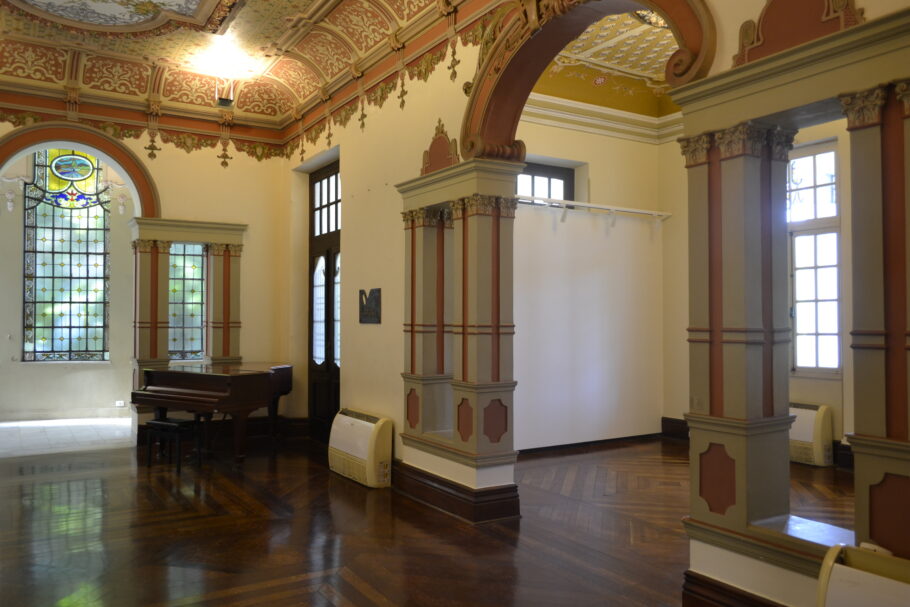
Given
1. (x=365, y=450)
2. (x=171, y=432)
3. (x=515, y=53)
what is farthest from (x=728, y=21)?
(x=171, y=432)

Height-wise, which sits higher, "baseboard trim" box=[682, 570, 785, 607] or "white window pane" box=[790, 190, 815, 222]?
"white window pane" box=[790, 190, 815, 222]

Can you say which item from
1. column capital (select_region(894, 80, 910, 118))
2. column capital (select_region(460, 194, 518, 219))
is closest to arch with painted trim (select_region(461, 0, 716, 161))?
column capital (select_region(460, 194, 518, 219))

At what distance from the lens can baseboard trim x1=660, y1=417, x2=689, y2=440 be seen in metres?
9.01

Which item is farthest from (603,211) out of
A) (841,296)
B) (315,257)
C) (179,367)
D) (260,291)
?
(179,367)

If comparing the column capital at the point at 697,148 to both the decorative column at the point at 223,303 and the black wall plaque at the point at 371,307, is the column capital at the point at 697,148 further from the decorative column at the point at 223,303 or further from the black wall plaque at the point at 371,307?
the decorative column at the point at 223,303

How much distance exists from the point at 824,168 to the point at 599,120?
259cm

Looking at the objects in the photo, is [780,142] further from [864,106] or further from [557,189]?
[557,189]

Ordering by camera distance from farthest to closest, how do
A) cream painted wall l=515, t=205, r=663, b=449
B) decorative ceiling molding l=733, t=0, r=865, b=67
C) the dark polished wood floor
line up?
1. cream painted wall l=515, t=205, r=663, b=449
2. the dark polished wood floor
3. decorative ceiling molding l=733, t=0, r=865, b=67

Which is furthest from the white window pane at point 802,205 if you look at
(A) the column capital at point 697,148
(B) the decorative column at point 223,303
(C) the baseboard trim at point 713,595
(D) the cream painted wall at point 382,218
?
(B) the decorative column at point 223,303

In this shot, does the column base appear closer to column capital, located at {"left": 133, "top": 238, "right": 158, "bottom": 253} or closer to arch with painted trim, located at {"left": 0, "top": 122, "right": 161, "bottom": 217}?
column capital, located at {"left": 133, "top": 238, "right": 158, "bottom": 253}

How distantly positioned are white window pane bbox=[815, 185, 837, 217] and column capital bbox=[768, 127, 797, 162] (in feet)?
15.3

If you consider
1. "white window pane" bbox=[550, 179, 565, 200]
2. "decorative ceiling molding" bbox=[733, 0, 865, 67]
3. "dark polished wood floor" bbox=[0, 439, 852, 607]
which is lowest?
"dark polished wood floor" bbox=[0, 439, 852, 607]

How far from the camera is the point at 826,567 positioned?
2836mm

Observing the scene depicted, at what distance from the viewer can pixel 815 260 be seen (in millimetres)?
7816
